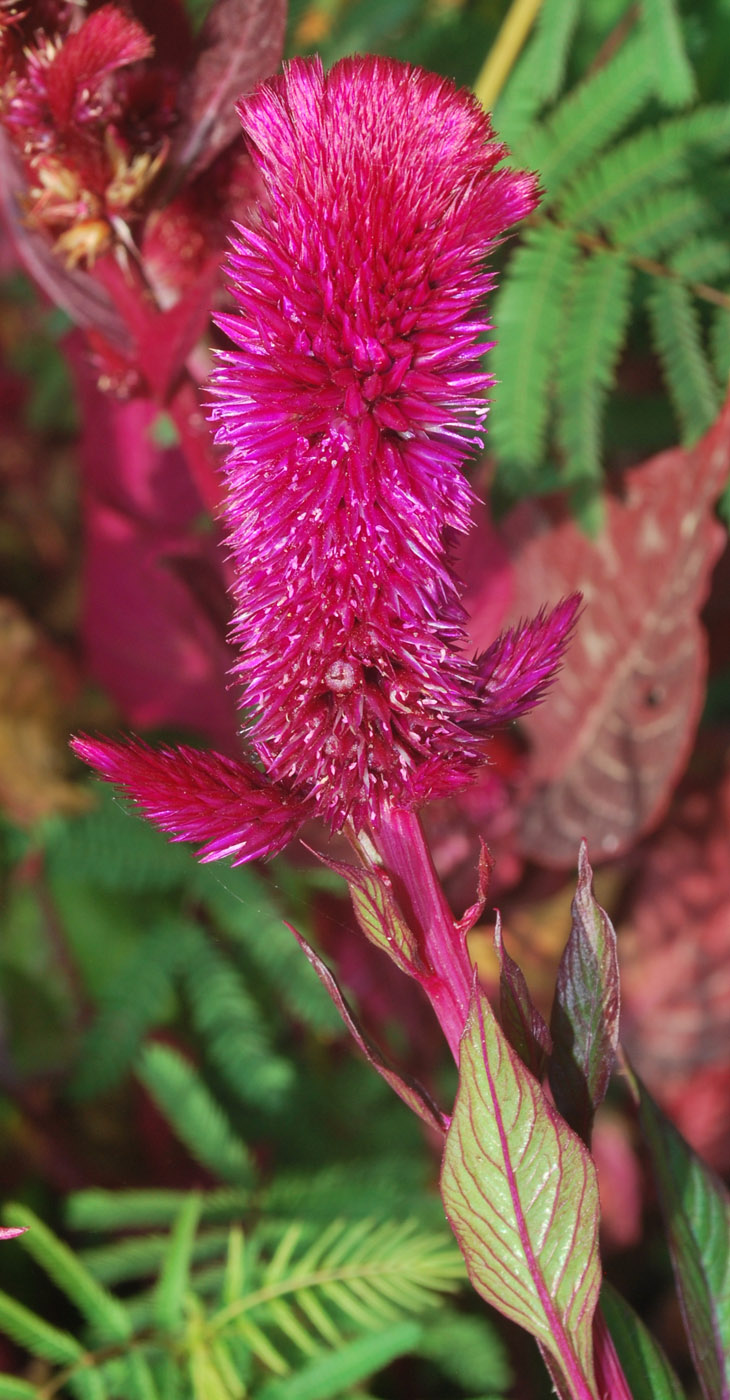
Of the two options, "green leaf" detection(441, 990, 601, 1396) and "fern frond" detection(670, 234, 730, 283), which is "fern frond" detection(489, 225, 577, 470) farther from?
"green leaf" detection(441, 990, 601, 1396)

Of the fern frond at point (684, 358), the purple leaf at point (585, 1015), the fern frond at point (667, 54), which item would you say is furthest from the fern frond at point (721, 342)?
the purple leaf at point (585, 1015)

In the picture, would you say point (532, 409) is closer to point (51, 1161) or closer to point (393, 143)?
point (393, 143)

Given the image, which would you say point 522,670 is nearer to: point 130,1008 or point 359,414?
point 359,414

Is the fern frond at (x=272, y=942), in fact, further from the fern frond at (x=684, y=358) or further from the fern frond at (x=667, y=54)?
the fern frond at (x=667, y=54)

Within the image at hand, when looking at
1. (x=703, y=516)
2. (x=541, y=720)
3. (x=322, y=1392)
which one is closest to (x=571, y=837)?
(x=541, y=720)

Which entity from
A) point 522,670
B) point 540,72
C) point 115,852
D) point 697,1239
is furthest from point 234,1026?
point 540,72

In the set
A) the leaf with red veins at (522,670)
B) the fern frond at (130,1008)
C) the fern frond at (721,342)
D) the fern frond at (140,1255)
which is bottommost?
the fern frond at (140,1255)
